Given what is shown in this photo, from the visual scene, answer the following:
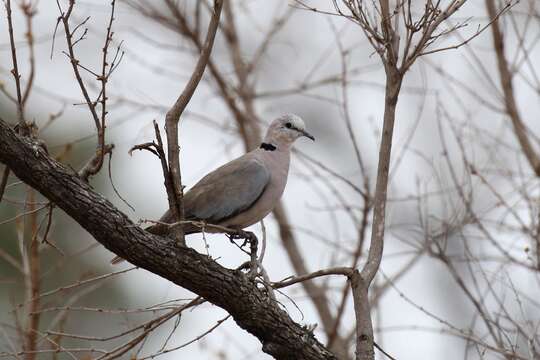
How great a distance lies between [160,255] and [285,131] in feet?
7.41

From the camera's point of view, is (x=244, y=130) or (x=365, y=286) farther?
(x=244, y=130)

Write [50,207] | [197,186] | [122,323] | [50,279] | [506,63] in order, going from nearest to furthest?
[50,207] → [122,323] → [197,186] → [506,63] → [50,279]

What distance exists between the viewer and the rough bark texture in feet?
11.2

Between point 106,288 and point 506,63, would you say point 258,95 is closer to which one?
point 506,63

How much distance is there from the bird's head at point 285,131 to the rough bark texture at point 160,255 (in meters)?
1.89

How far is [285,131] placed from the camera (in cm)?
584

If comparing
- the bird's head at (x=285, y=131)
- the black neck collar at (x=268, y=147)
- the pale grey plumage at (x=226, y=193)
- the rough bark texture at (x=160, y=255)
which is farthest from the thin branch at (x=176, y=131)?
the bird's head at (x=285, y=131)

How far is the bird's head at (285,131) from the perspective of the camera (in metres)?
5.79

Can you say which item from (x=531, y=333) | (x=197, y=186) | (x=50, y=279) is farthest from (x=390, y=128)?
(x=50, y=279)

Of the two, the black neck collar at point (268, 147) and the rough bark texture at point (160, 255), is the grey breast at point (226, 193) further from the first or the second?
the rough bark texture at point (160, 255)

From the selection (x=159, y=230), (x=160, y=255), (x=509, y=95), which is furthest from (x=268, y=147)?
(x=160, y=255)

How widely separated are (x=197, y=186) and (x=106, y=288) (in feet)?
24.1

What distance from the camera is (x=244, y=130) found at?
28.1 feet

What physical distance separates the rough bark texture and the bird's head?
1889 millimetres
